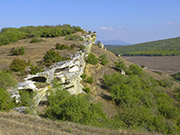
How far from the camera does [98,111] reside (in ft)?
55.3

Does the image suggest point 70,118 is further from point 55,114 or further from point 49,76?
point 49,76

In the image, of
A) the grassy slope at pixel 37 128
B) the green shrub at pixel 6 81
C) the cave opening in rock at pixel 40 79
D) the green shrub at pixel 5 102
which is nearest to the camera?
the grassy slope at pixel 37 128

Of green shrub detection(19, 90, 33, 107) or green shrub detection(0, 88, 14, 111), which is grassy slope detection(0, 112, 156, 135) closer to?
green shrub detection(0, 88, 14, 111)

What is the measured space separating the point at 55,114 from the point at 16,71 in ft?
29.4

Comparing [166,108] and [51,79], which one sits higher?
[51,79]

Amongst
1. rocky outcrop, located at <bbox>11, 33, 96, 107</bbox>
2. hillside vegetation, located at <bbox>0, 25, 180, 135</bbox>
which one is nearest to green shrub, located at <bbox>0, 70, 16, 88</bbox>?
hillside vegetation, located at <bbox>0, 25, 180, 135</bbox>

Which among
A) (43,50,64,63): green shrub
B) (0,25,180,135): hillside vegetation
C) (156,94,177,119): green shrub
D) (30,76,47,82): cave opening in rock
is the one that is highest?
(43,50,64,63): green shrub

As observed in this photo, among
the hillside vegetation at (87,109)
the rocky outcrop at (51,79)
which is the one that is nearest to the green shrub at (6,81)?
the hillside vegetation at (87,109)

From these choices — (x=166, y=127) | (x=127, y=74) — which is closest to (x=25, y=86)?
(x=166, y=127)

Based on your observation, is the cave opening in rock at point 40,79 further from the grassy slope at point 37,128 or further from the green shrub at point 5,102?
the grassy slope at point 37,128

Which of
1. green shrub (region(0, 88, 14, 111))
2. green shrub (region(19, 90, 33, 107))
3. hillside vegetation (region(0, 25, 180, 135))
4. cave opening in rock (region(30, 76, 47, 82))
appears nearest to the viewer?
hillside vegetation (region(0, 25, 180, 135))

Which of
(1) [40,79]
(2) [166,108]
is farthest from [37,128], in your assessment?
(2) [166,108]

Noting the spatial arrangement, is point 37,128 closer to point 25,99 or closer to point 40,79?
point 25,99

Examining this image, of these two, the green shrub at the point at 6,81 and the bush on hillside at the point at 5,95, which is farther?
the green shrub at the point at 6,81
